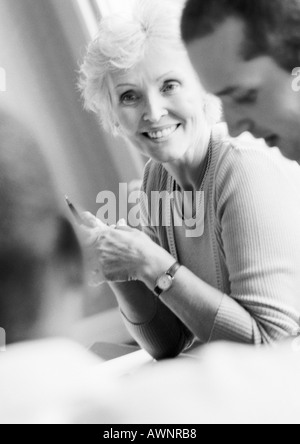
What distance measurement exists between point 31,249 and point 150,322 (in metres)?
0.24

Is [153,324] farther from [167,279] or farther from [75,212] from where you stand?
[75,212]

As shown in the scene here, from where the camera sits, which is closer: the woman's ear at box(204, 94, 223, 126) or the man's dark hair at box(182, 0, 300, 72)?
the man's dark hair at box(182, 0, 300, 72)

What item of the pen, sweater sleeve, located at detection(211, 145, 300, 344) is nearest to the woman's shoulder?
sweater sleeve, located at detection(211, 145, 300, 344)

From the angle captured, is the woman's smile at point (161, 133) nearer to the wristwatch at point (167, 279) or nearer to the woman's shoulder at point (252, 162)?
the woman's shoulder at point (252, 162)

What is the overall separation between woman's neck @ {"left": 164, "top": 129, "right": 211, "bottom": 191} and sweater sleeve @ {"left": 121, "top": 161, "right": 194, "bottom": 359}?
39 mm

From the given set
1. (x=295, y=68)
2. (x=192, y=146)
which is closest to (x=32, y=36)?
(x=192, y=146)

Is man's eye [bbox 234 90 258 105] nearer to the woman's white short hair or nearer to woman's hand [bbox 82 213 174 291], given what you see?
the woman's white short hair

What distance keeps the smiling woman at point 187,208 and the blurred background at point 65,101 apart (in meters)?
0.02

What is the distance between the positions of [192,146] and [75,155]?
191 mm

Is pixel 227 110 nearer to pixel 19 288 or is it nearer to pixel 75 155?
pixel 75 155

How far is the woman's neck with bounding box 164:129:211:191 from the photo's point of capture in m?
1.09

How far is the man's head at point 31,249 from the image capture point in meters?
1.07

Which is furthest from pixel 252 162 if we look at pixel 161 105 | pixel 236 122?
pixel 161 105

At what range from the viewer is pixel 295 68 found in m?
1.02
